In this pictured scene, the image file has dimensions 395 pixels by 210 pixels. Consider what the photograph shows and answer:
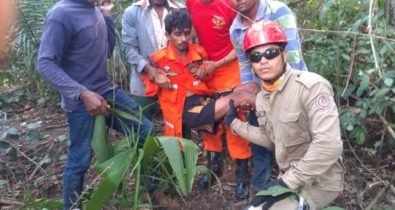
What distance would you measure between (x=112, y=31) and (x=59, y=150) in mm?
1615

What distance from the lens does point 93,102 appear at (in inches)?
157

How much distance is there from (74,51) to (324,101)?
1.85 meters

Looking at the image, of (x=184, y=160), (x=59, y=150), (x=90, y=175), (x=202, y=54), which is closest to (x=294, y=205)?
(x=184, y=160)

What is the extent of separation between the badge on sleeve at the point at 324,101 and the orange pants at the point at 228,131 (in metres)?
Answer: 1.35

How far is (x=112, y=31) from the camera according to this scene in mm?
4684

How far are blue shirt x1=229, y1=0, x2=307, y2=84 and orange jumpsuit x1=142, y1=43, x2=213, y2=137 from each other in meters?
0.43

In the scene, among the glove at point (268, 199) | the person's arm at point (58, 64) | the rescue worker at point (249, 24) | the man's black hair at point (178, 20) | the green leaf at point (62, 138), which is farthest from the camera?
the green leaf at point (62, 138)

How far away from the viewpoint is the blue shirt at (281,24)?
3.99 m

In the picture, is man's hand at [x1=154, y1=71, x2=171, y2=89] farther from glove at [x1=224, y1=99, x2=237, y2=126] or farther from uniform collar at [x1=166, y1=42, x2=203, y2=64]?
glove at [x1=224, y1=99, x2=237, y2=126]

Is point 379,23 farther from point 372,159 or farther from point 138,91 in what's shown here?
point 138,91

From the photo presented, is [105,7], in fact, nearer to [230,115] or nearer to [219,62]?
[219,62]

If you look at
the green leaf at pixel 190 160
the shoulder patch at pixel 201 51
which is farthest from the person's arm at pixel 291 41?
the green leaf at pixel 190 160

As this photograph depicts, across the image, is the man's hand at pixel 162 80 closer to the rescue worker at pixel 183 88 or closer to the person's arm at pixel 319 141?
the rescue worker at pixel 183 88

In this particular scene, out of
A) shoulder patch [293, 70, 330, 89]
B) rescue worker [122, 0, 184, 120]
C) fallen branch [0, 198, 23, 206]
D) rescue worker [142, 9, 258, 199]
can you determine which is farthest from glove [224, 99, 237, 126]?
fallen branch [0, 198, 23, 206]
